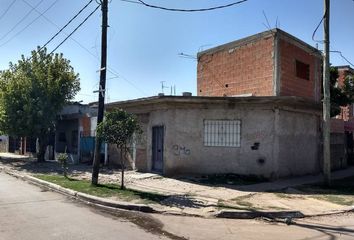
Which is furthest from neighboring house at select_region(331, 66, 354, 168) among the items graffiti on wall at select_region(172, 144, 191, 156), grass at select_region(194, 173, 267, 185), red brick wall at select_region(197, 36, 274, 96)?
graffiti on wall at select_region(172, 144, 191, 156)

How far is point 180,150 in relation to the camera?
61.1ft

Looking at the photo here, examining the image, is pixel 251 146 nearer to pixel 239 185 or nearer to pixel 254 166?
pixel 254 166

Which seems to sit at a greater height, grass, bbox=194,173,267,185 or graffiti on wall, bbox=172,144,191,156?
graffiti on wall, bbox=172,144,191,156

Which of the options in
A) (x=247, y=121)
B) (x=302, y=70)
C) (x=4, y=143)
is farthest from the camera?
(x=4, y=143)

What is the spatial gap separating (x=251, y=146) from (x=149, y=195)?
637 centimetres

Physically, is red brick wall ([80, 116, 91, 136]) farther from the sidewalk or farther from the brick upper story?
the sidewalk

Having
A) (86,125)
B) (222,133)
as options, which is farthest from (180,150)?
(86,125)

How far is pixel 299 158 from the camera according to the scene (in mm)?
19844

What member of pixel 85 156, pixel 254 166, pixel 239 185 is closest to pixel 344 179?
pixel 254 166

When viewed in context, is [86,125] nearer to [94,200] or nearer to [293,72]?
[293,72]

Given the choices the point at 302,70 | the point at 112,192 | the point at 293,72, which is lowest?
the point at 112,192

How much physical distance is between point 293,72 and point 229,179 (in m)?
6.37

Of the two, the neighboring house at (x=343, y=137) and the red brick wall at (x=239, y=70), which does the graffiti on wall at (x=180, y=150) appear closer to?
the red brick wall at (x=239, y=70)

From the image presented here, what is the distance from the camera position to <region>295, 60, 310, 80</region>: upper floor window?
2073 centimetres
